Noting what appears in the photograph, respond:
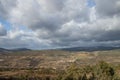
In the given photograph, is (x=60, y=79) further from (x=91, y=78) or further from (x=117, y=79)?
(x=117, y=79)

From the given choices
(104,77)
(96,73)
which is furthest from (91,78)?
(104,77)

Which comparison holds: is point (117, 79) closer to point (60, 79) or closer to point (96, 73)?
point (96, 73)

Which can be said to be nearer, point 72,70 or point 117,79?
point 117,79

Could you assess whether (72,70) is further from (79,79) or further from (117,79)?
(117,79)

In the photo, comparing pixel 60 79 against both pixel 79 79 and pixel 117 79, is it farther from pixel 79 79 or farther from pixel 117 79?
pixel 117 79

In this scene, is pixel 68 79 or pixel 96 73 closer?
pixel 68 79

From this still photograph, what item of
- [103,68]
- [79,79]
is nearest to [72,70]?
[79,79]

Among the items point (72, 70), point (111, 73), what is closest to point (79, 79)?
point (72, 70)

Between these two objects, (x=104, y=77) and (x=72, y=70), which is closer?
(x=104, y=77)
